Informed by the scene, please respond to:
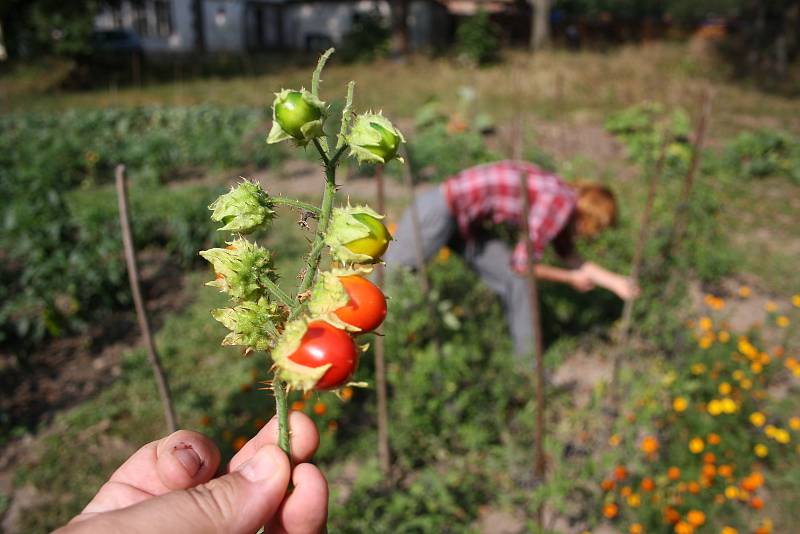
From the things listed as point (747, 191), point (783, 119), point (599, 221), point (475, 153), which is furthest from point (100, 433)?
point (783, 119)

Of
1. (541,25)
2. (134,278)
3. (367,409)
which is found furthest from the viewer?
(541,25)

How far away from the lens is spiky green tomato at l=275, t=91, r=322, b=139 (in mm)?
814

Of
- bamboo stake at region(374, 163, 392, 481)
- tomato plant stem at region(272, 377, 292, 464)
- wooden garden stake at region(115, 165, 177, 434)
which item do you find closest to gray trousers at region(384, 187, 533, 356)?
bamboo stake at region(374, 163, 392, 481)

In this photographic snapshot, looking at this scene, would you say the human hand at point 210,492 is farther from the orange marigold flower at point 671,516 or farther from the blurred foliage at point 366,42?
the blurred foliage at point 366,42

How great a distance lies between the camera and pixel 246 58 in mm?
21812

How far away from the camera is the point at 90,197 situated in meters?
7.11

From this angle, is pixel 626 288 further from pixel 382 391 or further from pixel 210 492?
pixel 210 492

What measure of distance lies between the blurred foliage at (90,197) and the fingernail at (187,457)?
3475 millimetres

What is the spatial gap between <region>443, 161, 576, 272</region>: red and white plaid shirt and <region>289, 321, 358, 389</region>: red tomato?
2.58 meters

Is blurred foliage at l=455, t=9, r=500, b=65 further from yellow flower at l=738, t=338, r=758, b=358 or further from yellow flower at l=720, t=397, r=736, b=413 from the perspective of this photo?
yellow flower at l=720, t=397, r=736, b=413

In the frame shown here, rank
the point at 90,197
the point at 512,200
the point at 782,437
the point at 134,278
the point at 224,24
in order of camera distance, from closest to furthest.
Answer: the point at 134,278, the point at 782,437, the point at 512,200, the point at 90,197, the point at 224,24

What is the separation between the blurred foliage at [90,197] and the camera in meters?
4.49

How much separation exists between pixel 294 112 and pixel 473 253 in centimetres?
319

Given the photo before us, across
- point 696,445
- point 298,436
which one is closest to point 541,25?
point 696,445
